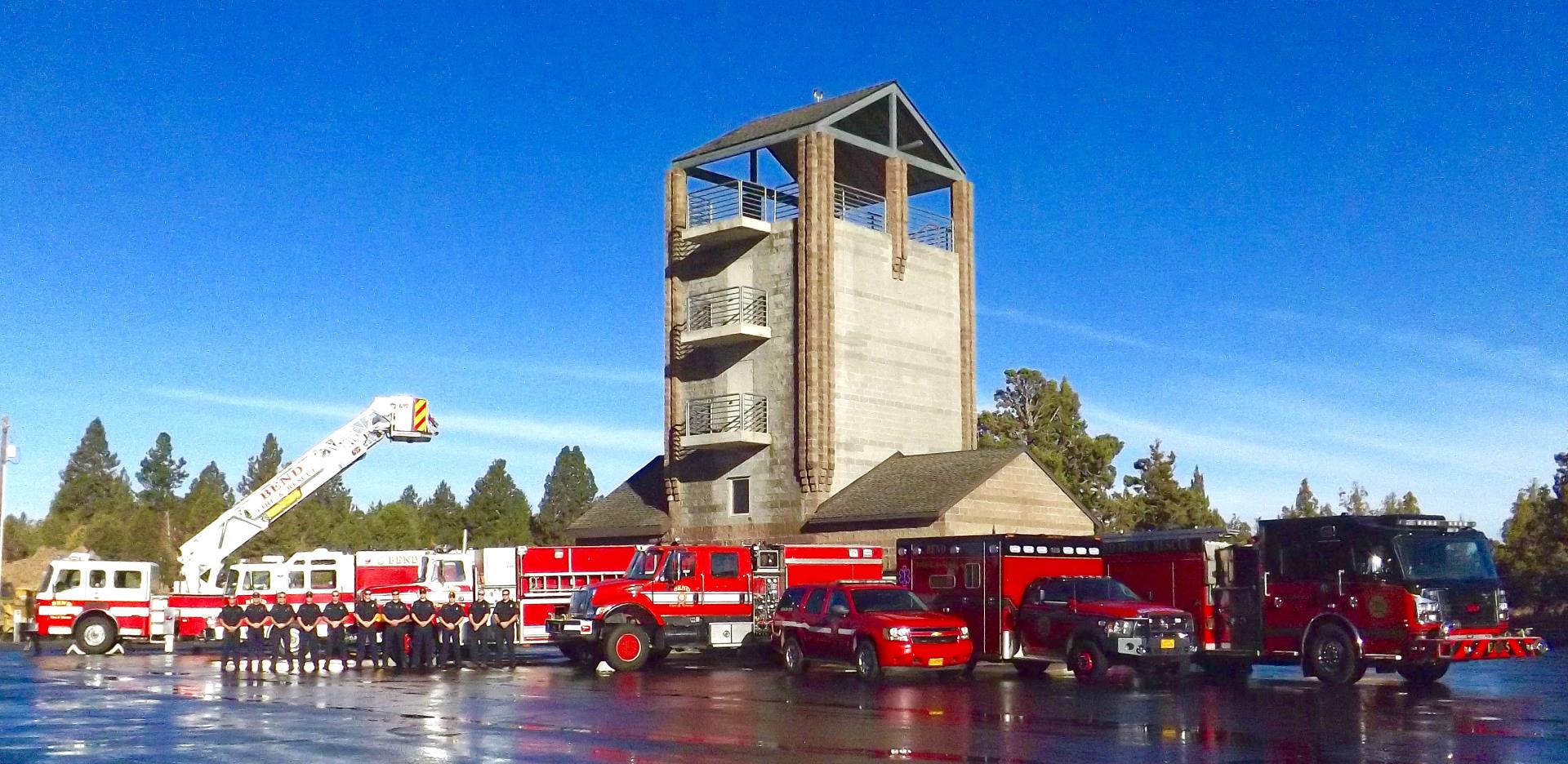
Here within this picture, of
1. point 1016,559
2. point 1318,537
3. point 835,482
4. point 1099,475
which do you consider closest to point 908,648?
point 1016,559

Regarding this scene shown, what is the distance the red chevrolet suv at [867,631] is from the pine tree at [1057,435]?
110 ft

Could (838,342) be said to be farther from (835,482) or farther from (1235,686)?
(1235,686)

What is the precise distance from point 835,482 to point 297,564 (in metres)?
14.5

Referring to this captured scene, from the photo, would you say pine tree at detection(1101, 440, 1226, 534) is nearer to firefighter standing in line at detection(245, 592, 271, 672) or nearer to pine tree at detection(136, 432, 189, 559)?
firefighter standing in line at detection(245, 592, 271, 672)

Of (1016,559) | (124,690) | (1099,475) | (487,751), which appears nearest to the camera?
(487,751)

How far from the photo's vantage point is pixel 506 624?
101 ft

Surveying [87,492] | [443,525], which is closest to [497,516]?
[443,525]

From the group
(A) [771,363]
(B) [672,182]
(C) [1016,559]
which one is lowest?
(C) [1016,559]

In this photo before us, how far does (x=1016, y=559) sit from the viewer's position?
27438 mm

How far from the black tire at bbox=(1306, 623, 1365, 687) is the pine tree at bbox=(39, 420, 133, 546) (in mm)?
78730

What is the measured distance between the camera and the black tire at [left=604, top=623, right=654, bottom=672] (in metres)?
28.5

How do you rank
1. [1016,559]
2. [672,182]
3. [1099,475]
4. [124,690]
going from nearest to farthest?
[124,690] → [1016,559] → [672,182] → [1099,475]

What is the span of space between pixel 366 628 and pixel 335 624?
0.60 meters

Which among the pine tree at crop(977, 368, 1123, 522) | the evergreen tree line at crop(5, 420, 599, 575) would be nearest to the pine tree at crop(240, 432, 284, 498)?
the evergreen tree line at crop(5, 420, 599, 575)
